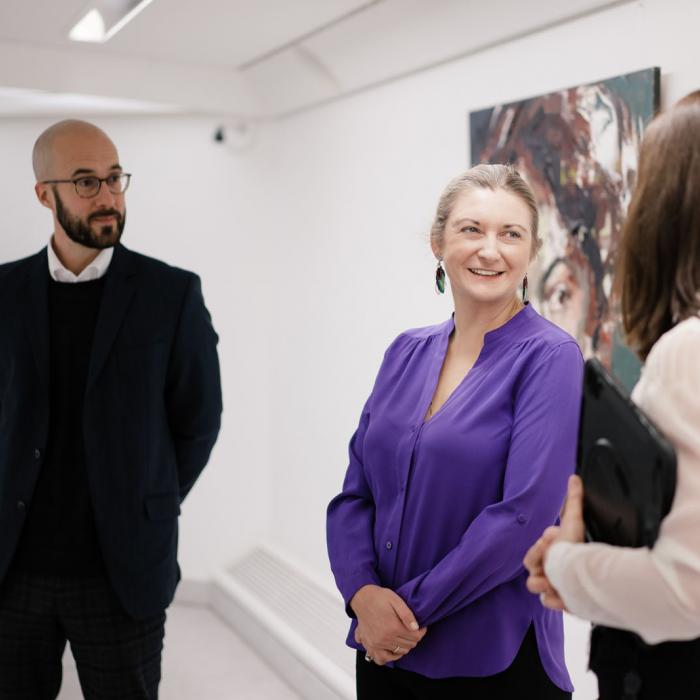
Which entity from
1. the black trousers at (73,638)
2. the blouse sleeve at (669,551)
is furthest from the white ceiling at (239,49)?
the black trousers at (73,638)

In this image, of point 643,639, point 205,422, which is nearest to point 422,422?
point 643,639

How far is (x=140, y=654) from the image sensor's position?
2348mm

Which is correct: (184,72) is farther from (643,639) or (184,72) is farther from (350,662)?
(643,639)

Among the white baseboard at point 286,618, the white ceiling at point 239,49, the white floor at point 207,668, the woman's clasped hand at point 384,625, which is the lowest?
the white floor at point 207,668

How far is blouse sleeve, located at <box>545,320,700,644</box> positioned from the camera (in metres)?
1.09

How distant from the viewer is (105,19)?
9.89 ft

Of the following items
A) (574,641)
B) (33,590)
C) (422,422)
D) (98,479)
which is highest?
(422,422)

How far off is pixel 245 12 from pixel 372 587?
1942 millimetres

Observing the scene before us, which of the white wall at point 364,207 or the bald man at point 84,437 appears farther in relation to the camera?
the white wall at point 364,207

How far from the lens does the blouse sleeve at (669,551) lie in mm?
1087

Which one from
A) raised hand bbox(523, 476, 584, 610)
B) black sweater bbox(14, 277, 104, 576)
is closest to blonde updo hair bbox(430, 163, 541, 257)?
raised hand bbox(523, 476, 584, 610)

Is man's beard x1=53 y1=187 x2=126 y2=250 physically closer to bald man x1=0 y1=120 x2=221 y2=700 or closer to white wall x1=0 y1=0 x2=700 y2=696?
bald man x1=0 y1=120 x2=221 y2=700

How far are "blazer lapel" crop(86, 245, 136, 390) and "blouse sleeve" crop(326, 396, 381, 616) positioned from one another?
679mm

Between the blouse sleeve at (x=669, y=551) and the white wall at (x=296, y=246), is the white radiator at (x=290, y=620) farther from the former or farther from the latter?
the blouse sleeve at (x=669, y=551)
